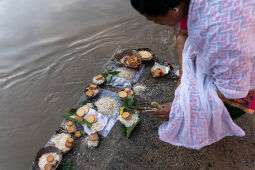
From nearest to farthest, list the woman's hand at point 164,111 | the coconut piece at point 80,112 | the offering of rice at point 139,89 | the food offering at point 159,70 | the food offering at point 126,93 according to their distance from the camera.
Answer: the woman's hand at point 164,111 → the coconut piece at point 80,112 → the food offering at point 126,93 → the offering of rice at point 139,89 → the food offering at point 159,70

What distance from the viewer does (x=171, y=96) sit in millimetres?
2434

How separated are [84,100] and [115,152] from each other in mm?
808

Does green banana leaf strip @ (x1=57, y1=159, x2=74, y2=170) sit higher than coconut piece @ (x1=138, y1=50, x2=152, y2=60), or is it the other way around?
coconut piece @ (x1=138, y1=50, x2=152, y2=60)

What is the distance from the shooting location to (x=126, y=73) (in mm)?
2725

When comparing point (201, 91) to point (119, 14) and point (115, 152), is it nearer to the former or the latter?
point (115, 152)

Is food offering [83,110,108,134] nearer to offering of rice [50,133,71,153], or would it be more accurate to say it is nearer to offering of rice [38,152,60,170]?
offering of rice [50,133,71,153]

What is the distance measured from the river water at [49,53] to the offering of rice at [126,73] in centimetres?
84

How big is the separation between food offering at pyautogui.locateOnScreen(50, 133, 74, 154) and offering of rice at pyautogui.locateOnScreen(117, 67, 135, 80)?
1.07 metres

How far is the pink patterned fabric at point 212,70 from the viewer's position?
0.97 meters

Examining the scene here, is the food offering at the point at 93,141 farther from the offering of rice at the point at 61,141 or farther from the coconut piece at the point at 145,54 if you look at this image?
the coconut piece at the point at 145,54

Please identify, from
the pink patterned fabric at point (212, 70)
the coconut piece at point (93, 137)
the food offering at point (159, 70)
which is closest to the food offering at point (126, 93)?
the food offering at point (159, 70)

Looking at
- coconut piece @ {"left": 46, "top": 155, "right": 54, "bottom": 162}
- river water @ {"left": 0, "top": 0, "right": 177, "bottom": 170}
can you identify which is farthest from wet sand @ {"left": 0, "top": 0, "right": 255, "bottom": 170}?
coconut piece @ {"left": 46, "top": 155, "right": 54, "bottom": 162}

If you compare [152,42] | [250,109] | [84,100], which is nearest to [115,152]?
[84,100]

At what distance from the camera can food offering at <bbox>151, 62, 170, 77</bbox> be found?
262 cm
